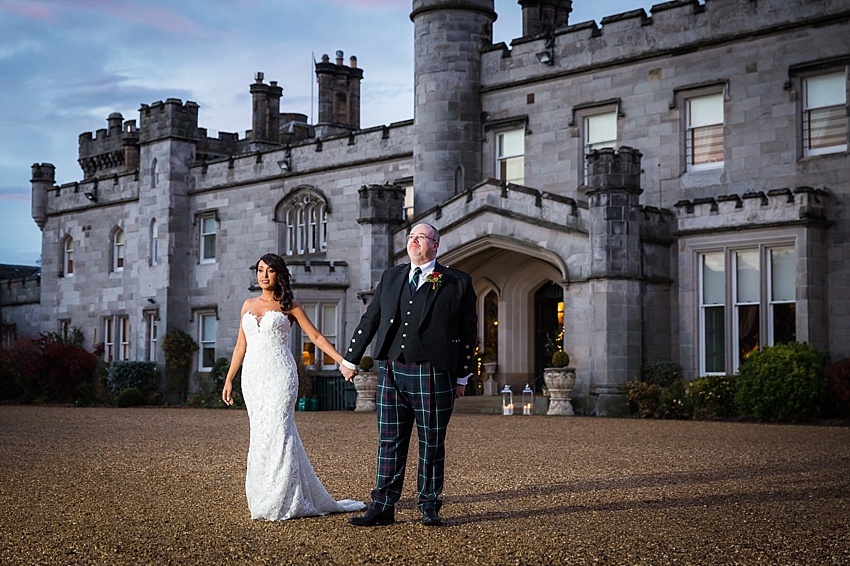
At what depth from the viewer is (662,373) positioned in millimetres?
19875

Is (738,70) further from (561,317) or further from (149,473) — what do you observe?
(149,473)

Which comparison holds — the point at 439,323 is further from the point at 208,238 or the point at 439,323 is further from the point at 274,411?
the point at 208,238

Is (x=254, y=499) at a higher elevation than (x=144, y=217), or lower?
lower

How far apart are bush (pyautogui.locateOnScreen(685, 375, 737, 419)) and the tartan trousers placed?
489 inches

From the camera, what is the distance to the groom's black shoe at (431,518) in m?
6.50

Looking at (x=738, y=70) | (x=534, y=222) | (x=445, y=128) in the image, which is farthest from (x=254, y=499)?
(x=445, y=128)

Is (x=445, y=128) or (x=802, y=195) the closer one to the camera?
(x=802, y=195)

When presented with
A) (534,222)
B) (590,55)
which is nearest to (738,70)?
(590,55)

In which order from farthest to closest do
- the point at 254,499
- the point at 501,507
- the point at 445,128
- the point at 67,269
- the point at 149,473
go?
1. the point at 67,269
2. the point at 445,128
3. the point at 149,473
4. the point at 501,507
5. the point at 254,499

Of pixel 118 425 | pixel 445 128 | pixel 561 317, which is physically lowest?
pixel 118 425

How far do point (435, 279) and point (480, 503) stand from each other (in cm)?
179

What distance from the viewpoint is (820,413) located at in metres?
17.4

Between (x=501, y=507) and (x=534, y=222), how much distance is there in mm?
13882

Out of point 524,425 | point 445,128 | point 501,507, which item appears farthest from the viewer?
point 445,128
